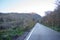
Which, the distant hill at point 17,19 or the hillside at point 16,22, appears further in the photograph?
the distant hill at point 17,19

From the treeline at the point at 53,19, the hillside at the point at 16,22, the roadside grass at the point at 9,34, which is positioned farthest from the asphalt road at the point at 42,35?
the treeline at the point at 53,19

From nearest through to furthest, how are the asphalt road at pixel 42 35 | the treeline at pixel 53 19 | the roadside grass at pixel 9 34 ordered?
the asphalt road at pixel 42 35, the roadside grass at pixel 9 34, the treeline at pixel 53 19

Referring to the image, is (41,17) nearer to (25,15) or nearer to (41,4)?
(41,4)

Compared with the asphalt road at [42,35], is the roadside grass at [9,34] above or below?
below

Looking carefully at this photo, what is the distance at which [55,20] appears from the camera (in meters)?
10.7

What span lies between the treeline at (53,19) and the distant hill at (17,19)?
28.2 inches

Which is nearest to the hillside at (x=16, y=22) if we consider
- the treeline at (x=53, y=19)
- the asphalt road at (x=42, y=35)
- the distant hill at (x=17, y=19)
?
the distant hill at (x=17, y=19)

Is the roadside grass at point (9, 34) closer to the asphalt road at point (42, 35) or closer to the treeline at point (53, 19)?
the asphalt road at point (42, 35)

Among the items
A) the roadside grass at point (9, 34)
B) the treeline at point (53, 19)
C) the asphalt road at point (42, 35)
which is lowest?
the treeline at point (53, 19)

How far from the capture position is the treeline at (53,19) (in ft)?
34.2

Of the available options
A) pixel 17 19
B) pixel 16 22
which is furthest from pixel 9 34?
pixel 17 19

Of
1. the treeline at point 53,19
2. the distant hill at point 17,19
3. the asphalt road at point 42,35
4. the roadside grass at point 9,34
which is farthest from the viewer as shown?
the treeline at point 53,19

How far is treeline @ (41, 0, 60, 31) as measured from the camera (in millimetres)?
10422

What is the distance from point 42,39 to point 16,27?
10.6 feet
